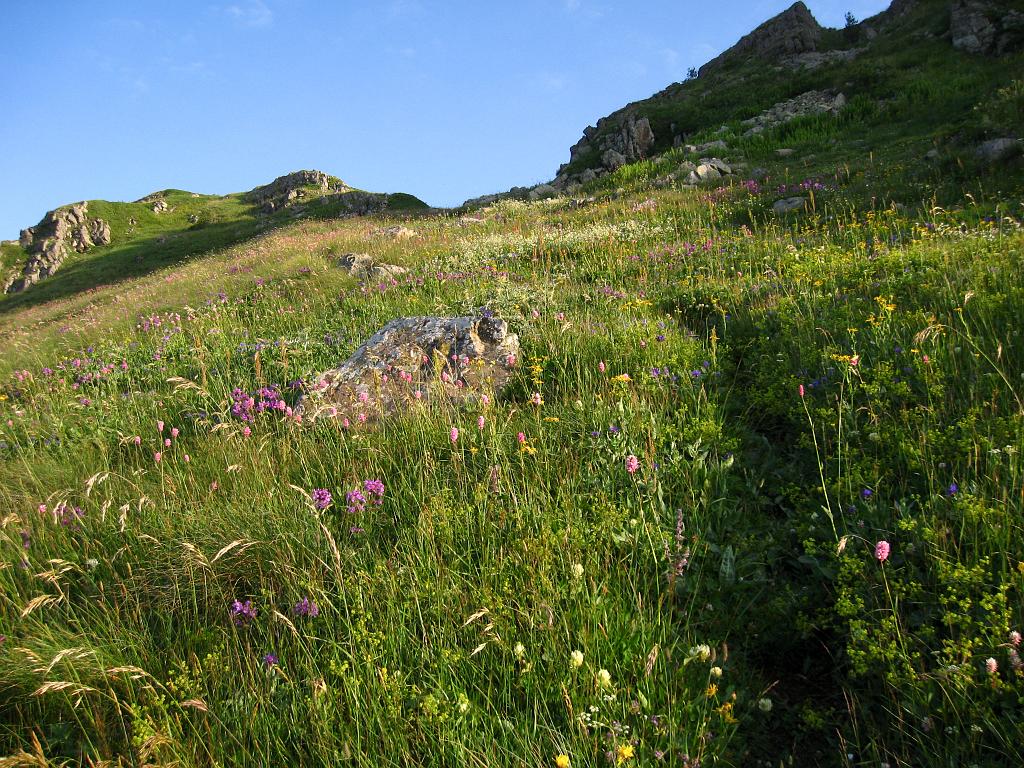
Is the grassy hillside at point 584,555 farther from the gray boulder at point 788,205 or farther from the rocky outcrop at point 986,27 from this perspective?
the rocky outcrop at point 986,27

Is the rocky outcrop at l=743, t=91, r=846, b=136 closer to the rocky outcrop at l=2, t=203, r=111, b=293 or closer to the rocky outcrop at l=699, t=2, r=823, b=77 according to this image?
the rocky outcrop at l=699, t=2, r=823, b=77

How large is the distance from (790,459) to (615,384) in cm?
146

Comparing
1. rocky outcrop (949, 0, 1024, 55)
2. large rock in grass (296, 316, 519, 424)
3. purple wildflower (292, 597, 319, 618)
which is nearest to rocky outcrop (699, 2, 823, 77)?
rocky outcrop (949, 0, 1024, 55)

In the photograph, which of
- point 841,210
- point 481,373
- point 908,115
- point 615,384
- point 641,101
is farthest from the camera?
point 641,101

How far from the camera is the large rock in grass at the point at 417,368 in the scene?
483cm

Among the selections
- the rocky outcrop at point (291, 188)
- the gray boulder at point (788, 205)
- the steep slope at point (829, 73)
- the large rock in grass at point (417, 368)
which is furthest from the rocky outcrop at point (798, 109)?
the rocky outcrop at point (291, 188)

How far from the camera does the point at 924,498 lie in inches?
117

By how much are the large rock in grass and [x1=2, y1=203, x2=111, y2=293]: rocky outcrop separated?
2430 inches

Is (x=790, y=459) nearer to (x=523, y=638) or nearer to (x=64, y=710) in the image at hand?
(x=523, y=638)

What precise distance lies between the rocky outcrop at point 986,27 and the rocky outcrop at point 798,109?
551 cm

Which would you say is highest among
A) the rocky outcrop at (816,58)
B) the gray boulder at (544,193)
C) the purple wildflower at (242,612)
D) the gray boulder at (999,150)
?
the rocky outcrop at (816,58)

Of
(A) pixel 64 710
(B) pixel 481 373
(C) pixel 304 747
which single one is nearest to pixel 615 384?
(B) pixel 481 373

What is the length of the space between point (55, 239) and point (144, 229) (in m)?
8.69

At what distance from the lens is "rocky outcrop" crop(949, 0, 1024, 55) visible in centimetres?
2170
